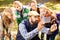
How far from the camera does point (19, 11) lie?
143 centimetres

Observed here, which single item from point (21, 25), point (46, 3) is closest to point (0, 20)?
point (21, 25)

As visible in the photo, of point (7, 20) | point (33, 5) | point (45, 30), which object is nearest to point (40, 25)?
point (45, 30)

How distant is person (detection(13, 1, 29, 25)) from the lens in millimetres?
1421

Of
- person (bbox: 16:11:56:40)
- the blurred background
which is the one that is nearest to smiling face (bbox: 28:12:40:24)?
person (bbox: 16:11:56:40)

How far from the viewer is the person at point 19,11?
142cm

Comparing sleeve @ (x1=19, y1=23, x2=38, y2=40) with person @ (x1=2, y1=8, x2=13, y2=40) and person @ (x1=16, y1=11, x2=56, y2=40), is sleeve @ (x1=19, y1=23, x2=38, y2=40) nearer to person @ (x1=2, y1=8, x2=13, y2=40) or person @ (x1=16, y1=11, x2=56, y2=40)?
person @ (x1=16, y1=11, x2=56, y2=40)

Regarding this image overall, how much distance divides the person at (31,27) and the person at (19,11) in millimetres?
33

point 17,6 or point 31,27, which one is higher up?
point 17,6

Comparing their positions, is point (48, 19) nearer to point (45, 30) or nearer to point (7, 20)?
point (45, 30)

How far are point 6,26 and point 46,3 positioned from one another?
0.38 m

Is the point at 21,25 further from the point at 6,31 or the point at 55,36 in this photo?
the point at 55,36

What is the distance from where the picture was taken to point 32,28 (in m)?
1.41

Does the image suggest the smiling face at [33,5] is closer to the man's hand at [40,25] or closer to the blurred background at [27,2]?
the blurred background at [27,2]

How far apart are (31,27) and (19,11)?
16 centimetres
